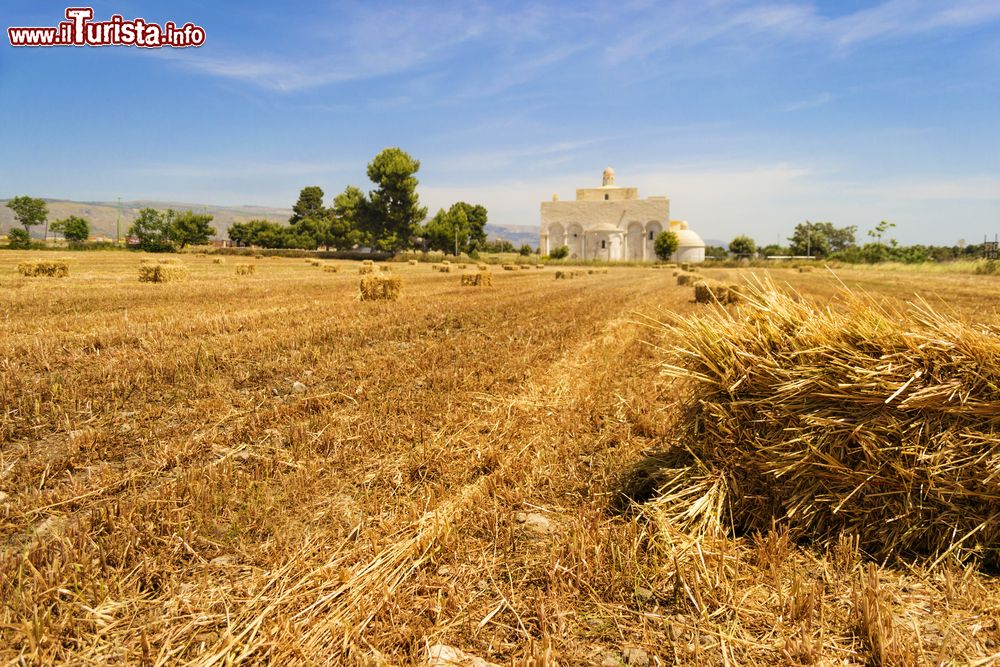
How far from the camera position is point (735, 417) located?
3.26 m

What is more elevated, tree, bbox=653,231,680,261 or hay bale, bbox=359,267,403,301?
tree, bbox=653,231,680,261

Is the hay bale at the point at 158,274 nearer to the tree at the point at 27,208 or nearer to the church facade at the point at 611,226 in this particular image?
the church facade at the point at 611,226

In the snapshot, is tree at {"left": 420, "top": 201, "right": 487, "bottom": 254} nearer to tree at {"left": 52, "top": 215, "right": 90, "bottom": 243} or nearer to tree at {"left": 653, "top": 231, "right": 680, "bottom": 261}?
tree at {"left": 653, "top": 231, "right": 680, "bottom": 261}

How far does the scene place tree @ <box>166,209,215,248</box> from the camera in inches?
4013

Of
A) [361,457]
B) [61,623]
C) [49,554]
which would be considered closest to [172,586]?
[61,623]

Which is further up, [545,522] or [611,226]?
[611,226]

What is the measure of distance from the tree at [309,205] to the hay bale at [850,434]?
131 meters

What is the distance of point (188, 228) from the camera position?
106 m

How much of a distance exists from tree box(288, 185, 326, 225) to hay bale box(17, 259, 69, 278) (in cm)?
10955

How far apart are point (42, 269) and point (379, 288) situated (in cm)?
1421

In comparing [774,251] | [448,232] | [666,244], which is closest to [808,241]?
[774,251]

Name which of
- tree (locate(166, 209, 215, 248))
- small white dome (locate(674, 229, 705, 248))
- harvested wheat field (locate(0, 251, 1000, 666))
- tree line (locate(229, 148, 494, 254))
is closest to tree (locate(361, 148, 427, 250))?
tree line (locate(229, 148, 494, 254))

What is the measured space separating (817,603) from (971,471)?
3.94 ft

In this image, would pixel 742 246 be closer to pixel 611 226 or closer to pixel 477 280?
pixel 611 226
